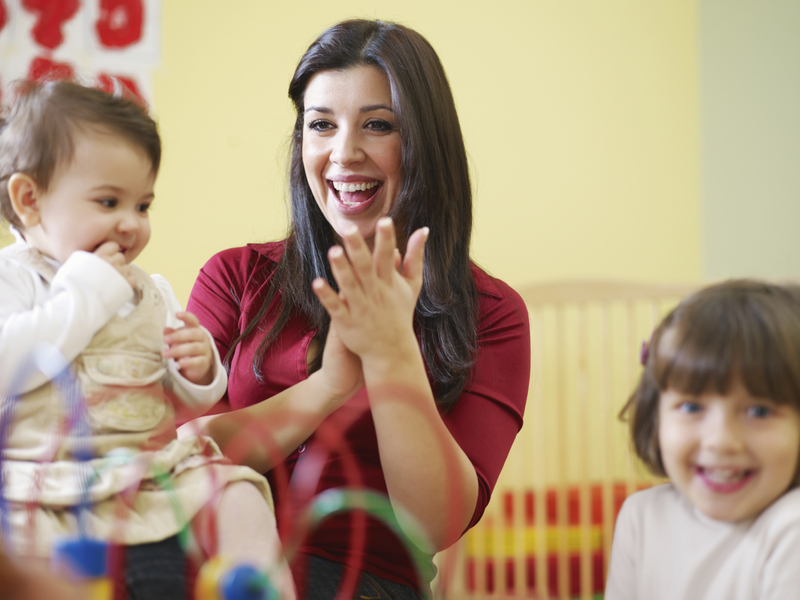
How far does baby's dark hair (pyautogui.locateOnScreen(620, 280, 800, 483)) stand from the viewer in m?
0.56

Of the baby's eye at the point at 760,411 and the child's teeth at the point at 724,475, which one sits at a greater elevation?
the baby's eye at the point at 760,411

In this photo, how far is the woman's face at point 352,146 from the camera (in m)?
0.91

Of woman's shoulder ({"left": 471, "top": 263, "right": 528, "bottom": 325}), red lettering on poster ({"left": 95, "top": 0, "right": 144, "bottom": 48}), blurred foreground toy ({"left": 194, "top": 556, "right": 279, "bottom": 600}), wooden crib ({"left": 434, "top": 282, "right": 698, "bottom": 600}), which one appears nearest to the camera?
blurred foreground toy ({"left": 194, "top": 556, "right": 279, "bottom": 600})

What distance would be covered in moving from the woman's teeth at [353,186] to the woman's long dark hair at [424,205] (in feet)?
0.15

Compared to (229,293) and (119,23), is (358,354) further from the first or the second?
(119,23)

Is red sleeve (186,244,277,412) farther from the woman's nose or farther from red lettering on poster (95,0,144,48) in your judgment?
red lettering on poster (95,0,144,48)

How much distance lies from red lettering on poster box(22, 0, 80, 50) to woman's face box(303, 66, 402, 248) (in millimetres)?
866

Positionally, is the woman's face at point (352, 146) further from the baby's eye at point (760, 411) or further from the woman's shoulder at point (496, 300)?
the baby's eye at point (760, 411)

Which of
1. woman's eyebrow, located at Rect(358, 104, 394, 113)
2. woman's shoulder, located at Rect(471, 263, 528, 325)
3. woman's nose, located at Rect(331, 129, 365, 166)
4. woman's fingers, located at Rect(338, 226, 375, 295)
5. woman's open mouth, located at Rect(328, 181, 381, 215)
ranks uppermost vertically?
woman's eyebrow, located at Rect(358, 104, 394, 113)

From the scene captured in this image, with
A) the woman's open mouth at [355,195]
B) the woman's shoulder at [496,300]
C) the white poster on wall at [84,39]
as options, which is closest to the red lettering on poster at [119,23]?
the white poster on wall at [84,39]

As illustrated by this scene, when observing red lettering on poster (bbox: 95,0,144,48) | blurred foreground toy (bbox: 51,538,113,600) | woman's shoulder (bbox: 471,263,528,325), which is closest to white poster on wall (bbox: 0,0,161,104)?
red lettering on poster (bbox: 95,0,144,48)

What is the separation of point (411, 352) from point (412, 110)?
0.36 meters

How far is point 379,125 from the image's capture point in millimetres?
928

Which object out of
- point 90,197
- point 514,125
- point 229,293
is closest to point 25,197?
point 90,197
